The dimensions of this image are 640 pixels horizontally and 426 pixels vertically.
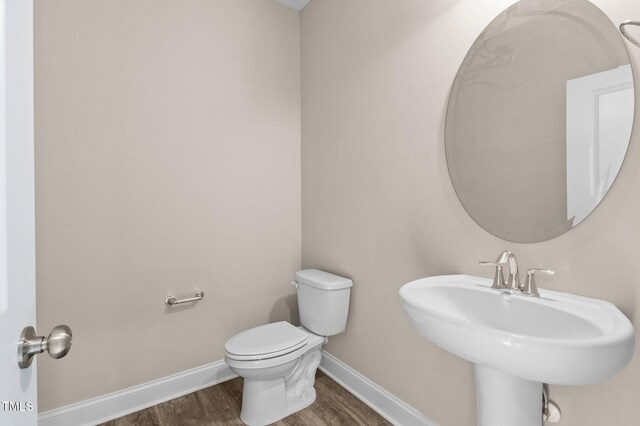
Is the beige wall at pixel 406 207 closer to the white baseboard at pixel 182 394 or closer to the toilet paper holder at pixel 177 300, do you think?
the white baseboard at pixel 182 394

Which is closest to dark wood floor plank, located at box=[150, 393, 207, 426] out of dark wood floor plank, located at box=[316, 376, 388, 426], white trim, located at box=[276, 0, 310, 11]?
dark wood floor plank, located at box=[316, 376, 388, 426]

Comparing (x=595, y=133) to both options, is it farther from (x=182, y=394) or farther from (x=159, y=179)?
(x=182, y=394)

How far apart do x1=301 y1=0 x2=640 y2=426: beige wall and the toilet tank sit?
0.07 m

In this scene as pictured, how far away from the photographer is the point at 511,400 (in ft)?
3.26

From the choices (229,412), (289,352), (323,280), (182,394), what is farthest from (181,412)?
(323,280)

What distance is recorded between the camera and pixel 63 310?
1.57 meters

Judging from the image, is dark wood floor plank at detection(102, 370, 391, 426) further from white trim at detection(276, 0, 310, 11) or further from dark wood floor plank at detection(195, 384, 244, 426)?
white trim at detection(276, 0, 310, 11)

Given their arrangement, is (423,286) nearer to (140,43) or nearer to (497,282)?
(497,282)

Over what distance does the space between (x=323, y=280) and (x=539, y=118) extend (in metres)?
1.32

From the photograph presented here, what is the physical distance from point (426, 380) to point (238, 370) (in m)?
0.92

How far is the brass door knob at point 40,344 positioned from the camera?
1.73 ft

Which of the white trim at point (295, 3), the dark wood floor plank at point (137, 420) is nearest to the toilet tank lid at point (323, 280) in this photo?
the dark wood floor plank at point (137, 420)

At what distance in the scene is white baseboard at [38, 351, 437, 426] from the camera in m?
1.57

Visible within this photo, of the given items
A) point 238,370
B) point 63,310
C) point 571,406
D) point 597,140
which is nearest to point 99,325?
point 63,310
